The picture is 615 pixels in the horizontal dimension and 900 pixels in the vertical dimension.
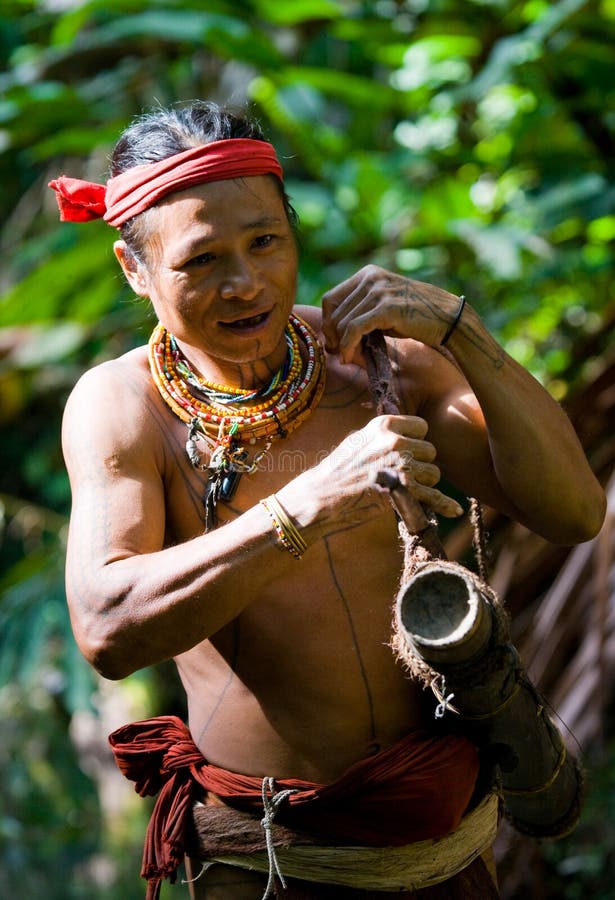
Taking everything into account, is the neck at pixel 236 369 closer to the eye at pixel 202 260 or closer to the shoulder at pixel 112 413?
the shoulder at pixel 112 413

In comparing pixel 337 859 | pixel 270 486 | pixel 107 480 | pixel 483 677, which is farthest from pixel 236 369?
pixel 337 859

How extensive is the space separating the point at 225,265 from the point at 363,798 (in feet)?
3.20

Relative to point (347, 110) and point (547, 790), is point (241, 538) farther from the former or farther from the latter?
point (347, 110)

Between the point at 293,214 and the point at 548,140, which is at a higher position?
the point at 293,214

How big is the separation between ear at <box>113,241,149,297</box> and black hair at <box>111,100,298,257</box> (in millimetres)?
22

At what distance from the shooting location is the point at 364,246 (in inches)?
183

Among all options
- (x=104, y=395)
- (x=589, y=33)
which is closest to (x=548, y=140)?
(x=589, y=33)

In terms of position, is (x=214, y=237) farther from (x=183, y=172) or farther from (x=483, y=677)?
(x=483, y=677)

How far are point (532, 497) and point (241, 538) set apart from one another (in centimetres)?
63

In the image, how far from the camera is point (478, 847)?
2104mm

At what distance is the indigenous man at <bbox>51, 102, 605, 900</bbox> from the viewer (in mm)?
1942

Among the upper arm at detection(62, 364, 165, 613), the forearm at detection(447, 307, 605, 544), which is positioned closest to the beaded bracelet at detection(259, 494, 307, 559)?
the upper arm at detection(62, 364, 165, 613)

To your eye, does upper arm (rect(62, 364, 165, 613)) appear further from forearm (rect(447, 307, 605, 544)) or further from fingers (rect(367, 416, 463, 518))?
forearm (rect(447, 307, 605, 544))

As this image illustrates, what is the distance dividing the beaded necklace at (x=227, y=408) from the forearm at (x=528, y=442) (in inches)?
12.1
